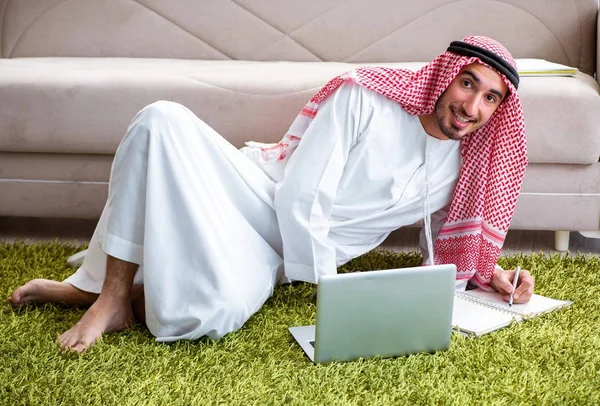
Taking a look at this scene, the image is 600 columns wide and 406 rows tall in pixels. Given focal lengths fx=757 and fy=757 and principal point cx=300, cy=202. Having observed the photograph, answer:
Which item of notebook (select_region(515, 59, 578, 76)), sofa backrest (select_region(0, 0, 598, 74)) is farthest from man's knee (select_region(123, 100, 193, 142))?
sofa backrest (select_region(0, 0, 598, 74))

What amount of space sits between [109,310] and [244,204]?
16.2 inches

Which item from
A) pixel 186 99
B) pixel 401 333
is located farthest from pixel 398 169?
pixel 186 99

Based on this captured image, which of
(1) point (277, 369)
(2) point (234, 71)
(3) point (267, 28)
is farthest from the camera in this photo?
(3) point (267, 28)

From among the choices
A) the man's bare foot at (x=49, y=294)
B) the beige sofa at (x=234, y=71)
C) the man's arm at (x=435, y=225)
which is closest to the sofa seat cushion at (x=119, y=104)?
the beige sofa at (x=234, y=71)

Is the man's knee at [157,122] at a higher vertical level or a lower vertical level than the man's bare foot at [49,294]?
higher

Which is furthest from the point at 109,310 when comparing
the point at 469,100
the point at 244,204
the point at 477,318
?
the point at 469,100

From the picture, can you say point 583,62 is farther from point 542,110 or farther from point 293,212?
point 293,212

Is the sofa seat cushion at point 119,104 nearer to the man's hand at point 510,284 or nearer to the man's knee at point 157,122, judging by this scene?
the man's hand at point 510,284

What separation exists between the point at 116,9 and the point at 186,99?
97cm

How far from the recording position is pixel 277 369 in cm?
157

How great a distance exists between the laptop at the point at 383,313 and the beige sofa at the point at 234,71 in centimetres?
91

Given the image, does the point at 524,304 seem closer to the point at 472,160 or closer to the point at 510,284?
the point at 510,284

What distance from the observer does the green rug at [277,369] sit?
1447 millimetres


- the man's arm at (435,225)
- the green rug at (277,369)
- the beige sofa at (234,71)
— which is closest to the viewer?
the green rug at (277,369)
